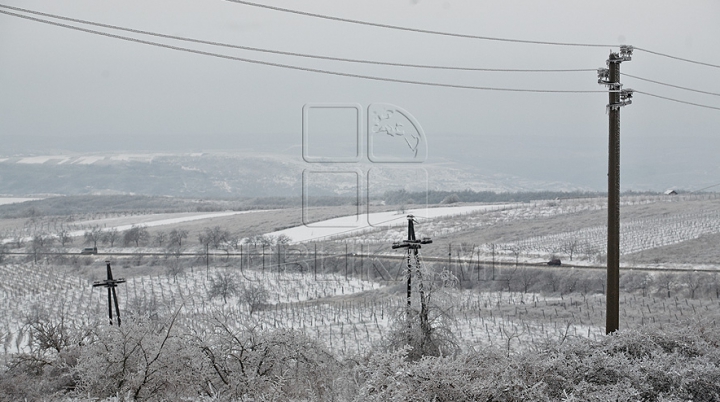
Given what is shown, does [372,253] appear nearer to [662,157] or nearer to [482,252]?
[482,252]

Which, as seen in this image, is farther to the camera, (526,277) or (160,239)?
(160,239)

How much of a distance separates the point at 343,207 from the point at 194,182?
8323cm

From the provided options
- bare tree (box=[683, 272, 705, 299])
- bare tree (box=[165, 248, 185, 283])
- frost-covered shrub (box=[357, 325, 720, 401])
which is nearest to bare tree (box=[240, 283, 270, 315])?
bare tree (box=[165, 248, 185, 283])

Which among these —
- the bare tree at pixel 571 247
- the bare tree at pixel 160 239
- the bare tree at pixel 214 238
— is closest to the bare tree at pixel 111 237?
the bare tree at pixel 160 239

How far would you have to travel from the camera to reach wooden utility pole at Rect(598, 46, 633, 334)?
955 cm

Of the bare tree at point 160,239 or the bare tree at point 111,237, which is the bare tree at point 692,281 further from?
the bare tree at point 111,237

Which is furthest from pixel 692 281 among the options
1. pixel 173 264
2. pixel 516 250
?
pixel 173 264

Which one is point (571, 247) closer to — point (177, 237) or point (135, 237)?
point (177, 237)

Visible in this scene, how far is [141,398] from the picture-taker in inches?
291

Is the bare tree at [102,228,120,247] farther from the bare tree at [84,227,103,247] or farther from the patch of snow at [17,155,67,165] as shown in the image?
the patch of snow at [17,155,67,165]

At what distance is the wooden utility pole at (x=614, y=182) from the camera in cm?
955

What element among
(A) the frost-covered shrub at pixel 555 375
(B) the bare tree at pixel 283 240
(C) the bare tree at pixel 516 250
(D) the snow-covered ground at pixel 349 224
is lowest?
(C) the bare tree at pixel 516 250

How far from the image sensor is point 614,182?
964cm

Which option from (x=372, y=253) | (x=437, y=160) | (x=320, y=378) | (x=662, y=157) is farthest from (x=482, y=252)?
(x=662, y=157)
